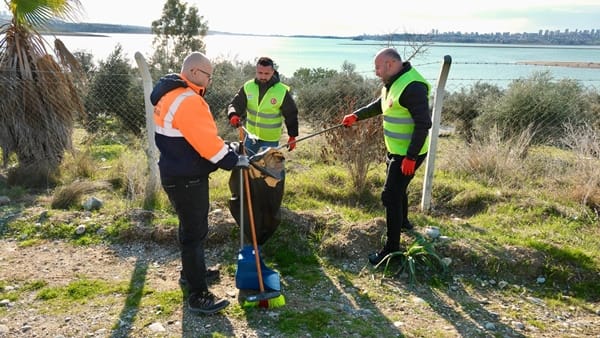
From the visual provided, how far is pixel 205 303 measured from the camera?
362cm

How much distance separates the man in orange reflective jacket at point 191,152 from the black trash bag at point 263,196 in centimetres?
43

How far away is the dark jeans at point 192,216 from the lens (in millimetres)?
3461

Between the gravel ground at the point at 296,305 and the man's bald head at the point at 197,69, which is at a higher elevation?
the man's bald head at the point at 197,69

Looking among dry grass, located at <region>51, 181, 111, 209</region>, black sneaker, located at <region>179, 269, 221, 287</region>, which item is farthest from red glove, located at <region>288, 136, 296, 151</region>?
dry grass, located at <region>51, 181, 111, 209</region>

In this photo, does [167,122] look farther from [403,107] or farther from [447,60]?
[447,60]

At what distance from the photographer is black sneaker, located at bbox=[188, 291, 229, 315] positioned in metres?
3.60

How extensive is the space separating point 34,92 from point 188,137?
470 centimetres

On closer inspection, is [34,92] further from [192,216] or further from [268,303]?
[268,303]

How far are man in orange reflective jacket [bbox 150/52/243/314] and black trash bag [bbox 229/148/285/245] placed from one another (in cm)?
43

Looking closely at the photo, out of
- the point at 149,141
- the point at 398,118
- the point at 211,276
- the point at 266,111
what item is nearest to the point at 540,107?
the point at 398,118

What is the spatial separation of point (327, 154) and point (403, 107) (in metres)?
3.79

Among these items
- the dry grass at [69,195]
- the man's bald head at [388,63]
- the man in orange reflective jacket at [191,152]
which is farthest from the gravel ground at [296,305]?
the man's bald head at [388,63]

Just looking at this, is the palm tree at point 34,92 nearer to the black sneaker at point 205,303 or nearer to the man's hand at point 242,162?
the black sneaker at point 205,303

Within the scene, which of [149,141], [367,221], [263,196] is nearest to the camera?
[263,196]
